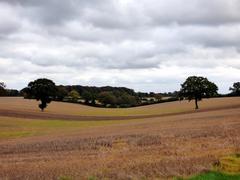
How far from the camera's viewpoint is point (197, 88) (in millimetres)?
103250

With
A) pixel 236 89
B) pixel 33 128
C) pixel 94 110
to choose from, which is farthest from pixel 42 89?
pixel 236 89

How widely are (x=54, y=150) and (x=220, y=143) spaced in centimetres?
944

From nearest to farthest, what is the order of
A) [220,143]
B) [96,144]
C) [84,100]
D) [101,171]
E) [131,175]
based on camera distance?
[131,175] < [101,171] < [220,143] < [96,144] < [84,100]

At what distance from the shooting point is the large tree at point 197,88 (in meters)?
103

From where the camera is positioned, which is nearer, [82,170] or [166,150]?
[82,170]

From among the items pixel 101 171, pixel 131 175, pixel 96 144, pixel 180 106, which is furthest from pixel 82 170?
pixel 180 106

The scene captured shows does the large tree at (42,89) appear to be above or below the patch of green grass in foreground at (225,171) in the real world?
above

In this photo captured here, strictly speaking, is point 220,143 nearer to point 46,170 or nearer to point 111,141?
point 111,141

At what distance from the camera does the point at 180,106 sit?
381 feet

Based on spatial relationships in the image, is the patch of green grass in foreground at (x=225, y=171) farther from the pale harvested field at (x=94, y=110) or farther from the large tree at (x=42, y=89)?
the large tree at (x=42, y=89)

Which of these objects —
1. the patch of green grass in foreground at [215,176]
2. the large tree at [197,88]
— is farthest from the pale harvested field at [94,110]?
the patch of green grass in foreground at [215,176]

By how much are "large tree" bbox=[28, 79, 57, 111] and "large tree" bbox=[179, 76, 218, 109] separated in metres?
29.4

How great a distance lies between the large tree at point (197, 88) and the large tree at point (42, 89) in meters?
29.4

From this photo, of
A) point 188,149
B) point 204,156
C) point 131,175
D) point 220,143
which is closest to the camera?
point 131,175
